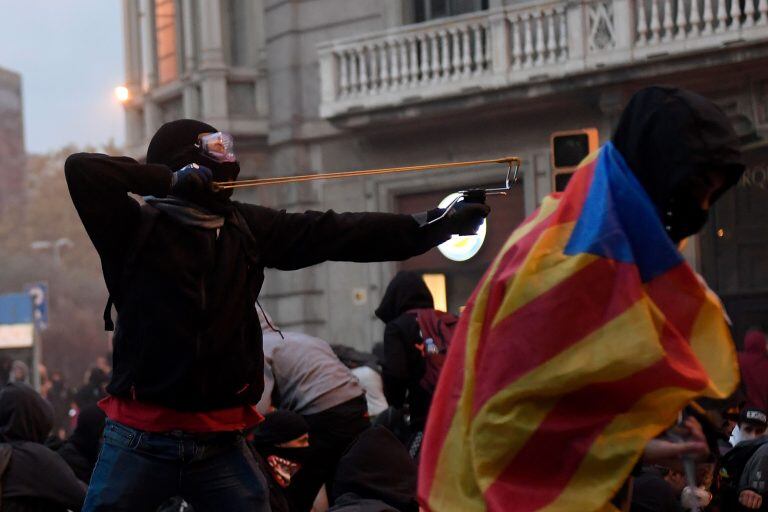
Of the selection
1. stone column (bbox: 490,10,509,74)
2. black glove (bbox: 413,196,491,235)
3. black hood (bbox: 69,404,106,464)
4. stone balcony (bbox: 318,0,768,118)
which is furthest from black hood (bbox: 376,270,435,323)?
stone column (bbox: 490,10,509,74)

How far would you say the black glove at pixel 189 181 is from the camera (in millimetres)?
4703

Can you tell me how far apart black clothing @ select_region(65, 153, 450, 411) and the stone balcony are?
35.7ft

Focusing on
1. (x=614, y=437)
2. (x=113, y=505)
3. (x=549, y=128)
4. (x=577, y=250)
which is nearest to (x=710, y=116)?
(x=577, y=250)

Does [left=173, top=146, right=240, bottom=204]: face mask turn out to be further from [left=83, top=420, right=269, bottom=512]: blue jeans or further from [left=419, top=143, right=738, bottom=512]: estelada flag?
[left=419, top=143, right=738, bottom=512]: estelada flag

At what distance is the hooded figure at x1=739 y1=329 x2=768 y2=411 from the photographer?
39.6ft

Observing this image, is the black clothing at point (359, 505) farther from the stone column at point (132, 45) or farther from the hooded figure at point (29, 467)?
the stone column at point (132, 45)

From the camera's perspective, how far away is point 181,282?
4.68 m

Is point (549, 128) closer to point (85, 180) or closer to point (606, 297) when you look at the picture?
point (85, 180)

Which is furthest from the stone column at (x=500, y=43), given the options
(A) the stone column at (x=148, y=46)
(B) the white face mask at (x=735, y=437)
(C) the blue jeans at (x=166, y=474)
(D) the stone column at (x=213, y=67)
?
(C) the blue jeans at (x=166, y=474)

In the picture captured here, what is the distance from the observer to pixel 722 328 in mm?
3465

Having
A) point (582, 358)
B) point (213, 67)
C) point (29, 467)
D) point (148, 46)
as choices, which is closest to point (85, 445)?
point (29, 467)

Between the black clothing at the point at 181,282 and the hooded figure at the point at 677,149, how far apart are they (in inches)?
49.1

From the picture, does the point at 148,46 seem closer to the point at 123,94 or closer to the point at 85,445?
the point at 123,94

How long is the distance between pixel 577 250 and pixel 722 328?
15.2 inches
